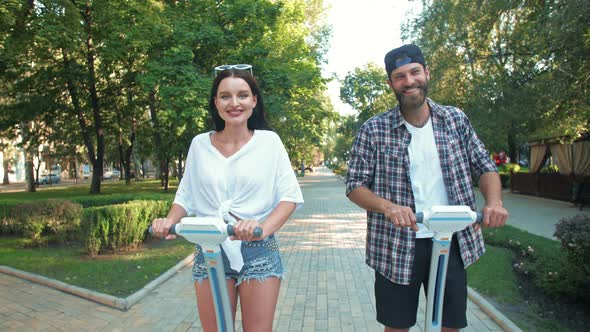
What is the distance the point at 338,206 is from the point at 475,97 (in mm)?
7297

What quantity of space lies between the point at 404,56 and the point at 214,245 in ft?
4.28

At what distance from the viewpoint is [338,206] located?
17.8 metres

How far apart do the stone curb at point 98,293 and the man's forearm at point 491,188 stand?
4.25 m

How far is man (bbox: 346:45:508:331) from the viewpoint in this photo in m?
2.35

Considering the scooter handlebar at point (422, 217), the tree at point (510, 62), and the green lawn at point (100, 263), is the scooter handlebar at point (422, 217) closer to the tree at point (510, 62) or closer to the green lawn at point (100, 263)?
the green lawn at point (100, 263)

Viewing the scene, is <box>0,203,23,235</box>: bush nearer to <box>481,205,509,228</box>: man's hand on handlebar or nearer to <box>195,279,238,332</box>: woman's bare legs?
<box>195,279,238,332</box>: woman's bare legs

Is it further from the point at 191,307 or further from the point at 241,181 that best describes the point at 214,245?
the point at 191,307

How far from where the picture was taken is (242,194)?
2.22 meters

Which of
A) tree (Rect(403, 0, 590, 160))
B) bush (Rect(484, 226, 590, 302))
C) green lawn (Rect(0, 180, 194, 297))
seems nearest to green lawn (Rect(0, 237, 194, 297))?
green lawn (Rect(0, 180, 194, 297))

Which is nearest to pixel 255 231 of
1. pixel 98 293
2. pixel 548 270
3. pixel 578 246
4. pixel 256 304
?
pixel 256 304

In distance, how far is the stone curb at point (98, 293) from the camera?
5.25 m

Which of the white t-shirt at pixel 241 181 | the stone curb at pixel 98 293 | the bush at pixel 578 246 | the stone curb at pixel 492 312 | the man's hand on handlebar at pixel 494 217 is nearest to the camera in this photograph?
the man's hand on handlebar at pixel 494 217

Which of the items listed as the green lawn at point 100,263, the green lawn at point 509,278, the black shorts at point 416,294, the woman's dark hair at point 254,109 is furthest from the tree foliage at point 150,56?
the black shorts at point 416,294

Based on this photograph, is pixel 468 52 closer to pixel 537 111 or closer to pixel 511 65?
pixel 511 65
